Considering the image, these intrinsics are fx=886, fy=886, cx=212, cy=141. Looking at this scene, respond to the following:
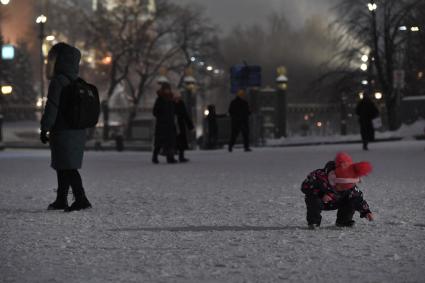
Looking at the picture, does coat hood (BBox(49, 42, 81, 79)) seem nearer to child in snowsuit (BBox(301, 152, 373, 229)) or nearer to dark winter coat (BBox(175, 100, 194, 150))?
child in snowsuit (BBox(301, 152, 373, 229))

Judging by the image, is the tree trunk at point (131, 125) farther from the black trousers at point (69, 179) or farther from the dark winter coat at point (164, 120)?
the black trousers at point (69, 179)

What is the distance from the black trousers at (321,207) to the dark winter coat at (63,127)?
295 centimetres

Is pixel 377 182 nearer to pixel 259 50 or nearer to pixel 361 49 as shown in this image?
pixel 361 49

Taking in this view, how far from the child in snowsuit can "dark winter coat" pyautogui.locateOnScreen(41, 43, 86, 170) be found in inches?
116

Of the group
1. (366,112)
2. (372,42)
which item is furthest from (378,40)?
(366,112)

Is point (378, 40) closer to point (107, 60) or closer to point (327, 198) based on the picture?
point (107, 60)

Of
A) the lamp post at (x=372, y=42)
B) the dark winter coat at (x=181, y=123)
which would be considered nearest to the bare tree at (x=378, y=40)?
the lamp post at (x=372, y=42)

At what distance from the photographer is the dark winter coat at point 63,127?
943 centimetres

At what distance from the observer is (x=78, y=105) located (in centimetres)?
932

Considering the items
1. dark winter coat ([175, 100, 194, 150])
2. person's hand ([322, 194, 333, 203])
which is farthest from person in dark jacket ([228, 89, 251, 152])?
person's hand ([322, 194, 333, 203])

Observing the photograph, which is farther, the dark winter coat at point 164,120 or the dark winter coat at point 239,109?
the dark winter coat at point 239,109

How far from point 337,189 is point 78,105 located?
3.14 m

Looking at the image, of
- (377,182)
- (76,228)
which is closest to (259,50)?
(377,182)

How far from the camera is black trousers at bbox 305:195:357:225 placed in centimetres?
762
